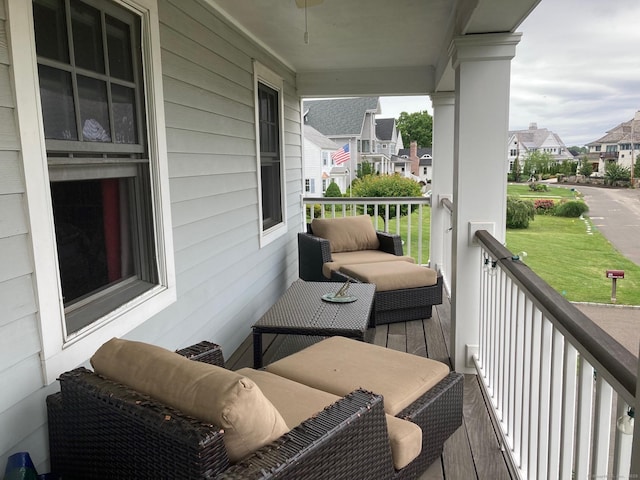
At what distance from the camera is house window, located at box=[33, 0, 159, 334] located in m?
1.94

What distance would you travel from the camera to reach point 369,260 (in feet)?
16.4

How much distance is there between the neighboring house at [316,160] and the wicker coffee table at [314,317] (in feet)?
43.4

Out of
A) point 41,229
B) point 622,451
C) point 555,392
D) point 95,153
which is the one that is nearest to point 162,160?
point 95,153

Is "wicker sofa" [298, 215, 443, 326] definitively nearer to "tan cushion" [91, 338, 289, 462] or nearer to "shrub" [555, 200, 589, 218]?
"shrub" [555, 200, 589, 218]

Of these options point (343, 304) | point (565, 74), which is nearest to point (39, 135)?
point (343, 304)

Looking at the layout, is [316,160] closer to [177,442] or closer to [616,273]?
[616,273]

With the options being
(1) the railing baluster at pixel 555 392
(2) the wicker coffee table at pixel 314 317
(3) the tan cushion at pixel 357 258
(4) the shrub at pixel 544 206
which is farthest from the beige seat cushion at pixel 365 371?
(3) the tan cushion at pixel 357 258

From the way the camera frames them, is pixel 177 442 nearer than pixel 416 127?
Yes

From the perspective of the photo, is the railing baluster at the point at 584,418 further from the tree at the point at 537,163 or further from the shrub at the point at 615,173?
the tree at the point at 537,163

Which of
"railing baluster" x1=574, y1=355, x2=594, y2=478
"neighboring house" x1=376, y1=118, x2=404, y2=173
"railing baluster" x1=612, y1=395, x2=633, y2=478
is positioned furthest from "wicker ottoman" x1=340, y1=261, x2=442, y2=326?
"neighboring house" x1=376, y1=118, x2=404, y2=173

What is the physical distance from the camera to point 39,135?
175cm

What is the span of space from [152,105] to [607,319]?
2.32m

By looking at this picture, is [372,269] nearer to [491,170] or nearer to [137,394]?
[491,170]

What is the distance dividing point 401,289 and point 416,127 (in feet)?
83.6
